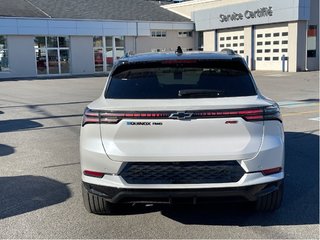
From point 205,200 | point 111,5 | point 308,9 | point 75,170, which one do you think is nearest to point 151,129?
point 205,200

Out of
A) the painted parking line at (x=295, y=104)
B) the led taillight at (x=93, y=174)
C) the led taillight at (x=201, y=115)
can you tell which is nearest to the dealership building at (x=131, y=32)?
the painted parking line at (x=295, y=104)

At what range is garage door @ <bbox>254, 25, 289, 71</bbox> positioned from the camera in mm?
32594

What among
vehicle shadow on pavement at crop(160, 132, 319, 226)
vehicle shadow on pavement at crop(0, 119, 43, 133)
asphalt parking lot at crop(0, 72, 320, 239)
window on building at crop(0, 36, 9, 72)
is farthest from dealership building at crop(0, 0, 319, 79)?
vehicle shadow on pavement at crop(160, 132, 319, 226)

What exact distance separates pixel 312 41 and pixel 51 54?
67.4 ft

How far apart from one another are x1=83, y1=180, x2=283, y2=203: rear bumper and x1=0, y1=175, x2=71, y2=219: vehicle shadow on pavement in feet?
4.54

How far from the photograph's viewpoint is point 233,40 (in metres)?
37.7

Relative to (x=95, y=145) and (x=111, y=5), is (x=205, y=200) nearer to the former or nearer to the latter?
(x=95, y=145)

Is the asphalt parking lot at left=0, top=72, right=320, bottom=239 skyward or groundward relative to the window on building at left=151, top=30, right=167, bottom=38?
groundward

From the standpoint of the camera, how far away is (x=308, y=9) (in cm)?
3128

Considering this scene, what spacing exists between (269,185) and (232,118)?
74cm

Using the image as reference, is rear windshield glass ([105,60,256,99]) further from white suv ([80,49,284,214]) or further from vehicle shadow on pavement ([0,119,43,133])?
vehicle shadow on pavement ([0,119,43,133])

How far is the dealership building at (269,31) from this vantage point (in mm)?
31516

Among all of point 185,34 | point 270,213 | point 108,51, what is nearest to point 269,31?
point 185,34

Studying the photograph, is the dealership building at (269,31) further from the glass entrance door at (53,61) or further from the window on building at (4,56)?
the window on building at (4,56)
